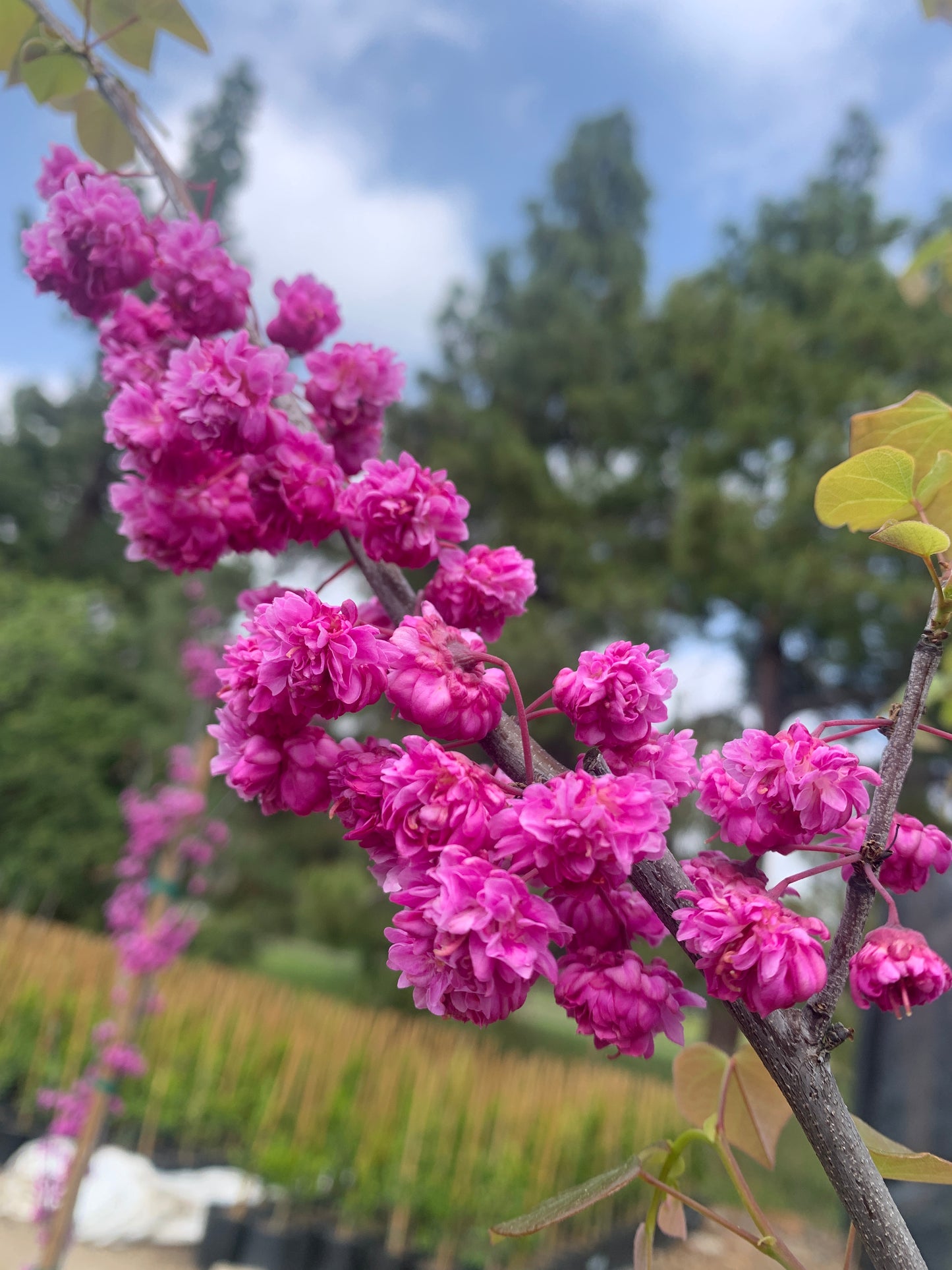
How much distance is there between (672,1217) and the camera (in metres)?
0.39

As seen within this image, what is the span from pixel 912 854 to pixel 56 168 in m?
→ 0.58

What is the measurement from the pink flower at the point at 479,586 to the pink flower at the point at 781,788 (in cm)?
12

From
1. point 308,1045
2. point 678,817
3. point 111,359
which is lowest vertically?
point 308,1045

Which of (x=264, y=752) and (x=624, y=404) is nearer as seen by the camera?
(x=264, y=752)

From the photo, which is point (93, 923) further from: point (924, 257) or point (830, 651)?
point (924, 257)

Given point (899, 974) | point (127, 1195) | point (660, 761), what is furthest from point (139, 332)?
point (127, 1195)

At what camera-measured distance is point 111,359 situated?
45 cm

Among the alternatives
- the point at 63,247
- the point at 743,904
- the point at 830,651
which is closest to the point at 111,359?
the point at 63,247

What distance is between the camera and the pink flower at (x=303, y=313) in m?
0.49

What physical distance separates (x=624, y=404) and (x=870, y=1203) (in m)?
7.37

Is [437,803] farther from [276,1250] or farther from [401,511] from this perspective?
[276,1250]

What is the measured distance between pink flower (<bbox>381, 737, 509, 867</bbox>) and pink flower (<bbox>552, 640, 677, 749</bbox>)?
0.04 metres

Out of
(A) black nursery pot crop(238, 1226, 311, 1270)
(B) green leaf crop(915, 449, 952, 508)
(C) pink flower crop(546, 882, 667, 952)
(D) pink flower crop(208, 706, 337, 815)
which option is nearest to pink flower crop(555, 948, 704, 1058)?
(C) pink flower crop(546, 882, 667, 952)

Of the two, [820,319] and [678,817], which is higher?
[820,319]
